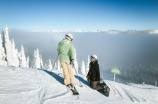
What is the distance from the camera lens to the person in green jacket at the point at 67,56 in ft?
19.1

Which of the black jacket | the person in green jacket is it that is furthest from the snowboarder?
the person in green jacket

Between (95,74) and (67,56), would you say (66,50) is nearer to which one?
(67,56)

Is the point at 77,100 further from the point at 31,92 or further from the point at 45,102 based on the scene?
the point at 31,92

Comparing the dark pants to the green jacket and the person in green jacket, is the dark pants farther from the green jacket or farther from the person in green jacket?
the green jacket

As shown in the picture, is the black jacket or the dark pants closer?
the dark pants

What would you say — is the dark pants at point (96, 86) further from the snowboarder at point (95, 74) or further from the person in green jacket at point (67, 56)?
the person in green jacket at point (67, 56)

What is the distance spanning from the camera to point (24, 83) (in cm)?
588

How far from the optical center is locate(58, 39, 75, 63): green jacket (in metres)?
5.80

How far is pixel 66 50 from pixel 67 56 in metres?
0.36

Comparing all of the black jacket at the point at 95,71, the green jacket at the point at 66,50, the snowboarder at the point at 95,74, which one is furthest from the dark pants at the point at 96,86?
the green jacket at the point at 66,50

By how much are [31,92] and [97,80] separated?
3.64 m

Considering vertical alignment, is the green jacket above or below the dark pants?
above

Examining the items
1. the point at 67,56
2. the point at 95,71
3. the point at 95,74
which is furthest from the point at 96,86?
the point at 67,56

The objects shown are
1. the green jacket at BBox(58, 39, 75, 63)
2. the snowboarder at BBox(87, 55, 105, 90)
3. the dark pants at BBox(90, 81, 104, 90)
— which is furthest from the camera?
the snowboarder at BBox(87, 55, 105, 90)
